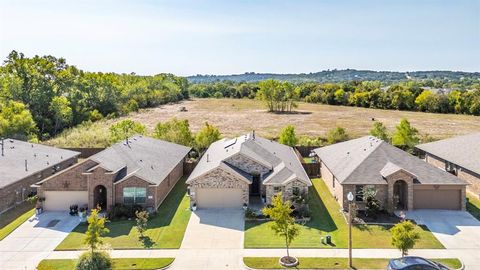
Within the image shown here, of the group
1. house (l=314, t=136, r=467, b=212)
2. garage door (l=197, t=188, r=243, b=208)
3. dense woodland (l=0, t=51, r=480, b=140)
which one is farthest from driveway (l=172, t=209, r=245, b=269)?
dense woodland (l=0, t=51, r=480, b=140)

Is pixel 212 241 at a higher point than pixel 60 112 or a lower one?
lower

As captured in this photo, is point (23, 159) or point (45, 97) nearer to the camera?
point (23, 159)

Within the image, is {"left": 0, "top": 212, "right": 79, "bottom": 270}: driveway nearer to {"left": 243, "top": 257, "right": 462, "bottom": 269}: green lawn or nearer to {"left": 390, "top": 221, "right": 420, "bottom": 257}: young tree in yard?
{"left": 243, "top": 257, "right": 462, "bottom": 269}: green lawn

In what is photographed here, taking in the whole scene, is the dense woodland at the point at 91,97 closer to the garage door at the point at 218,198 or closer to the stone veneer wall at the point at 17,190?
the stone veneer wall at the point at 17,190

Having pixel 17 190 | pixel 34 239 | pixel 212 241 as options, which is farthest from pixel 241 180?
pixel 17 190

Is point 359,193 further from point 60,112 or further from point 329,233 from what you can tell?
point 60,112

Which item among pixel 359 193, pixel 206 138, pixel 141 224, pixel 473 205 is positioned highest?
pixel 206 138
